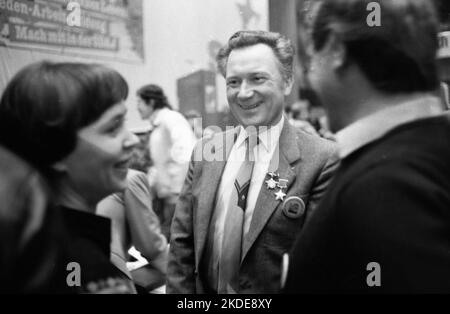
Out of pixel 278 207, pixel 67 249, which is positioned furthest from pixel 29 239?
pixel 278 207

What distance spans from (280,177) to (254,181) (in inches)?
2.6

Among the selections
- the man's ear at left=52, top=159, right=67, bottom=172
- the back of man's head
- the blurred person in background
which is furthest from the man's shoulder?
the man's ear at left=52, top=159, right=67, bottom=172

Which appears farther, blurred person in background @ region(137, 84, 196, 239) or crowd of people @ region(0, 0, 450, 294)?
blurred person in background @ region(137, 84, 196, 239)

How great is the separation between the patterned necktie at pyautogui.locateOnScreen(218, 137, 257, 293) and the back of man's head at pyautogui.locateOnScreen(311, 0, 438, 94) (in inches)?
18.8

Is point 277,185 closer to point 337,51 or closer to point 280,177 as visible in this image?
point 280,177

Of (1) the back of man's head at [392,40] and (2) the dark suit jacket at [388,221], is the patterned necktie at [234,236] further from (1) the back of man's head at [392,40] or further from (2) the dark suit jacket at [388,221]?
(1) the back of man's head at [392,40]

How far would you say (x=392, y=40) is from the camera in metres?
0.82

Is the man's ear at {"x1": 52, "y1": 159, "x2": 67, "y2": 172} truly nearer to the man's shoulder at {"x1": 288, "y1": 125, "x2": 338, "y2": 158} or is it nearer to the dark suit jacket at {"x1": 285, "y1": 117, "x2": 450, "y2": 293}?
the dark suit jacket at {"x1": 285, "y1": 117, "x2": 450, "y2": 293}

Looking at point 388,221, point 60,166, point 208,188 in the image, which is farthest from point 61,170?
point 388,221

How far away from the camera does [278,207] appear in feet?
3.91

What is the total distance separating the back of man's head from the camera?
0.82 metres
